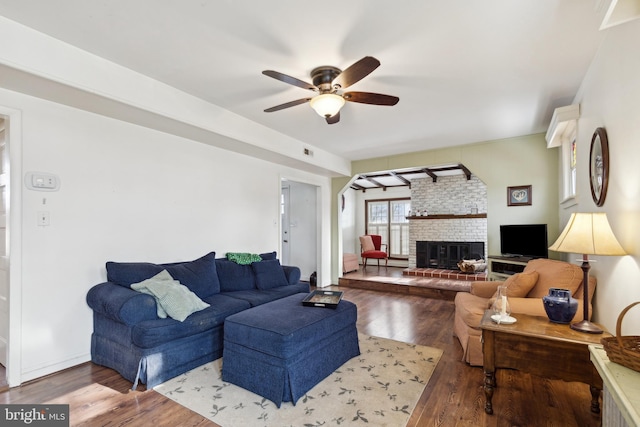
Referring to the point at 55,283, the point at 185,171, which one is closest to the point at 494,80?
the point at 185,171

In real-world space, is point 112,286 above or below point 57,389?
above

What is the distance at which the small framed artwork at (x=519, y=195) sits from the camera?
430 centimetres

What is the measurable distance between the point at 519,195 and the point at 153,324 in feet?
15.5

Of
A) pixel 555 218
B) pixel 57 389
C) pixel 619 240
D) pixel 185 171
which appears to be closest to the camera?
pixel 619 240

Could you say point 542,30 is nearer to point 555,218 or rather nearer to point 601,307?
point 601,307

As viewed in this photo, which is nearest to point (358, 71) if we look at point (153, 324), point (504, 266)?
point (153, 324)

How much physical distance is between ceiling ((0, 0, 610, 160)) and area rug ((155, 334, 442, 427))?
2.51 metres

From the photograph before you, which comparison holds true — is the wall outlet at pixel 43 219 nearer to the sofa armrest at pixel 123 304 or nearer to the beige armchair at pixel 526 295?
the sofa armrest at pixel 123 304

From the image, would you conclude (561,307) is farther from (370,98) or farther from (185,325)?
(185,325)

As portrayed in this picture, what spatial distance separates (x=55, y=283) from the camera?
99.1 inches

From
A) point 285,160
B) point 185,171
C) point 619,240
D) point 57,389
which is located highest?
point 285,160

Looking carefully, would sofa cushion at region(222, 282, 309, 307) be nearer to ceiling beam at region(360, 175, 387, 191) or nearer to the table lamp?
the table lamp

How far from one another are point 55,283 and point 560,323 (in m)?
3.78

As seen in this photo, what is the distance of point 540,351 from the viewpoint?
1.80 m
